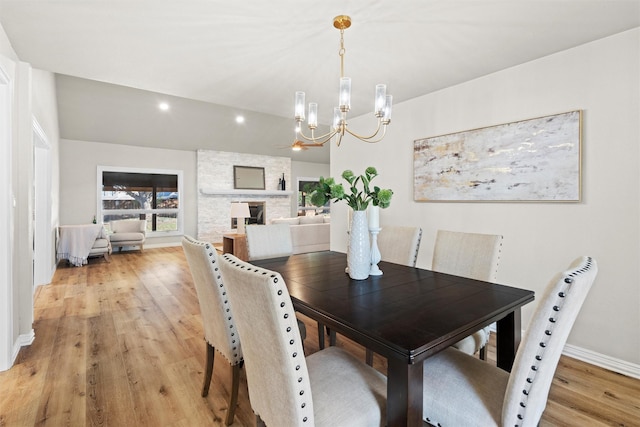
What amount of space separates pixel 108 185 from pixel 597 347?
861cm

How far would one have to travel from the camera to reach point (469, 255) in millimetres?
2123

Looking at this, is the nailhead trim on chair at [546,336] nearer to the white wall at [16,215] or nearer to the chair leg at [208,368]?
the chair leg at [208,368]

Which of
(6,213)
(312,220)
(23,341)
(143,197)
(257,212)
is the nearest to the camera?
(6,213)

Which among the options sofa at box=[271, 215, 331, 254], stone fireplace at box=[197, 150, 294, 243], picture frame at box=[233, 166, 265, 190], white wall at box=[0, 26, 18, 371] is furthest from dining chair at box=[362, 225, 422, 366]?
picture frame at box=[233, 166, 265, 190]

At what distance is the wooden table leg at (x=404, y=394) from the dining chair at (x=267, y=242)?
1.73 m

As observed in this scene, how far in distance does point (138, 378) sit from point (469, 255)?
238 centimetres

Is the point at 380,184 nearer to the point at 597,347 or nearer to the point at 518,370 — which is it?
the point at 597,347

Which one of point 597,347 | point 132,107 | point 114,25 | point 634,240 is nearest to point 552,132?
point 634,240

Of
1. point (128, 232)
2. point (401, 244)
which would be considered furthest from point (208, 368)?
point (128, 232)

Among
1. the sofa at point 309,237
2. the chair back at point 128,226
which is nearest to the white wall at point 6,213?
the sofa at point 309,237

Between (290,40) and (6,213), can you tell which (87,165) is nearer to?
(6,213)

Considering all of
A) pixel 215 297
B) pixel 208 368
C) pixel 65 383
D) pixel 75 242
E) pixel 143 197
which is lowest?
pixel 65 383

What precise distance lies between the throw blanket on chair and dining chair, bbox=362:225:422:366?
5.26m

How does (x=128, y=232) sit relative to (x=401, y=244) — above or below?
below
